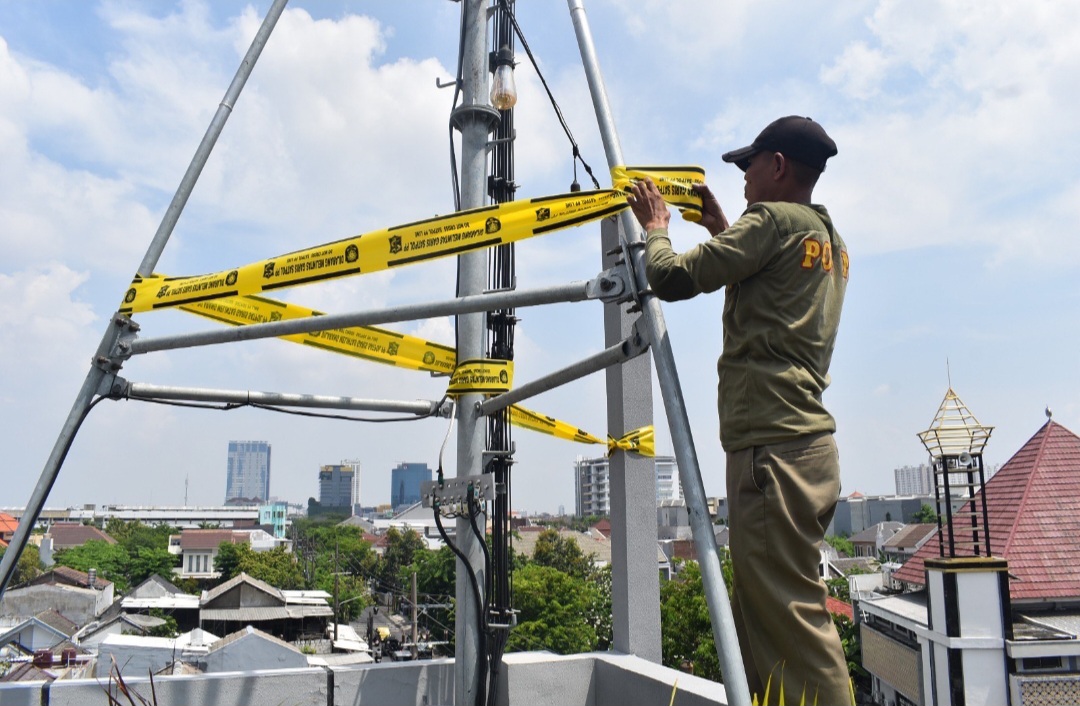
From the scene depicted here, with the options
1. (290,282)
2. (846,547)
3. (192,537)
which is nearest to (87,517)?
(192,537)

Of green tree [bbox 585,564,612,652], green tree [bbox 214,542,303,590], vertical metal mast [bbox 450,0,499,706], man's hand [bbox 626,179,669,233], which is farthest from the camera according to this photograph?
green tree [bbox 214,542,303,590]

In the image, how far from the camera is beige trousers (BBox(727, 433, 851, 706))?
5.76ft

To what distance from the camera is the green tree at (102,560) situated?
70000 mm

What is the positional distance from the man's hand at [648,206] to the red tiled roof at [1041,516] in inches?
643

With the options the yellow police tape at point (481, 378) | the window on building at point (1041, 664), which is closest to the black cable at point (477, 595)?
the yellow police tape at point (481, 378)

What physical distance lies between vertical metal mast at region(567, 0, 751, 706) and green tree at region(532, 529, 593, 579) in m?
54.3

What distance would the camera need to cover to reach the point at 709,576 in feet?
6.37

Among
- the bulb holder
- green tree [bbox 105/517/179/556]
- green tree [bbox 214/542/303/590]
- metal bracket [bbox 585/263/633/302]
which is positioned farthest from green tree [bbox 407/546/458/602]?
metal bracket [bbox 585/263/633/302]

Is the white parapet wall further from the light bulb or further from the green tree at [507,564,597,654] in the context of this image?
the green tree at [507,564,597,654]

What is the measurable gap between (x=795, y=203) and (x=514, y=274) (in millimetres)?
3118

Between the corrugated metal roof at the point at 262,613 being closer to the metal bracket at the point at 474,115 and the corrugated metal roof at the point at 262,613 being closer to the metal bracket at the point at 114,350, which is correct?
the metal bracket at the point at 114,350

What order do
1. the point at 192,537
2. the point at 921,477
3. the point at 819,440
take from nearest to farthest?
the point at 819,440
the point at 192,537
the point at 921,477

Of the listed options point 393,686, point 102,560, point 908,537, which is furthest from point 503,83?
point 102,560

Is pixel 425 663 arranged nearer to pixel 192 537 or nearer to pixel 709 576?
pixel 709 576
